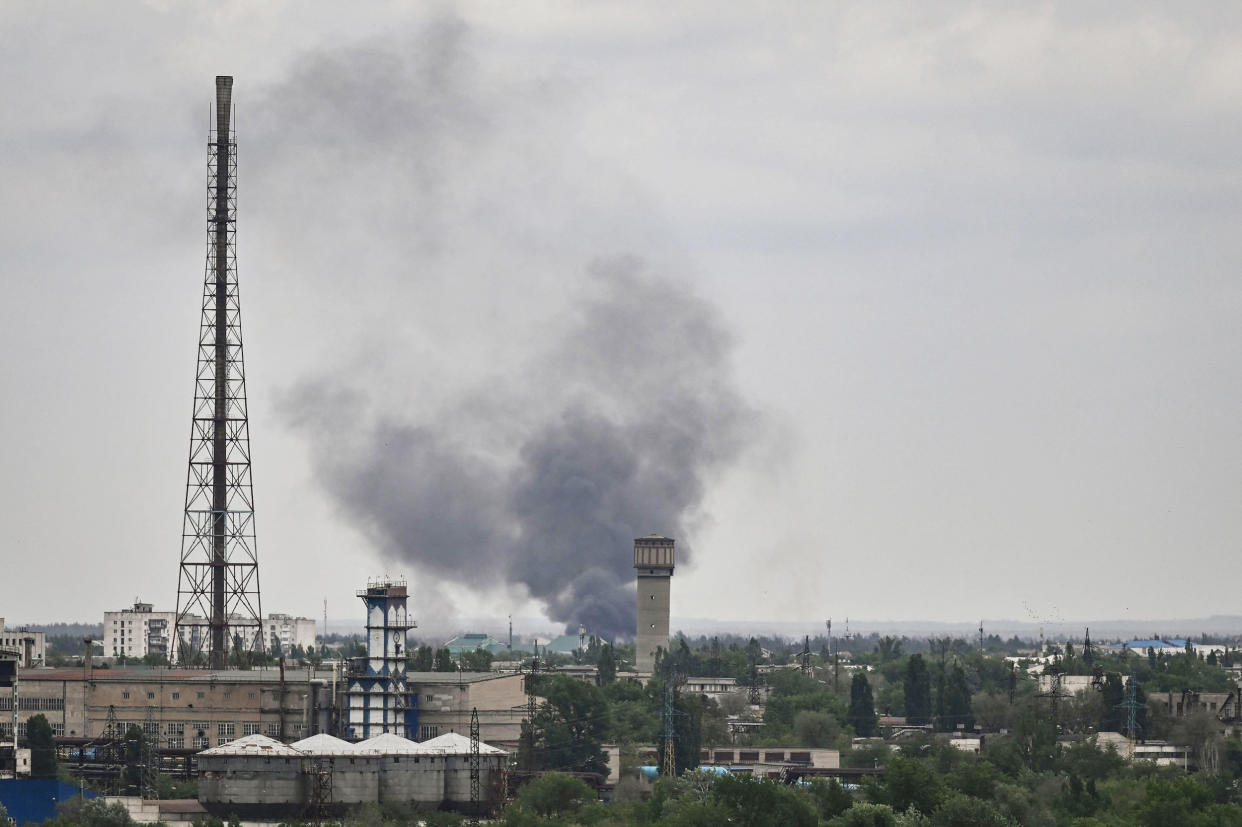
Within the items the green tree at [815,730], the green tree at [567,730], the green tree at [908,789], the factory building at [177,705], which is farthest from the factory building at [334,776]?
the green tree at [815,730]

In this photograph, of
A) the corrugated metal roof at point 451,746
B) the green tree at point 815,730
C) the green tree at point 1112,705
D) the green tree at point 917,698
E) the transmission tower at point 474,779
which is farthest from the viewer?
the green tree at point 917,698

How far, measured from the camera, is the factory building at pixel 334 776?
10719 centimetres

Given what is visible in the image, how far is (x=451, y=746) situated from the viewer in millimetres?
112312

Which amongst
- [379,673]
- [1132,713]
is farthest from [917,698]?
[379,673]

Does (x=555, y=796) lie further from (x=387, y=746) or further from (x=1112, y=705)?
(x=1112, y=705)

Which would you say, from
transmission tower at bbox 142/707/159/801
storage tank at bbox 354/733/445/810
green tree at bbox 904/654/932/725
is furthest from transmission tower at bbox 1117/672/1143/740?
transmission tower at bbox 142/707/159/801

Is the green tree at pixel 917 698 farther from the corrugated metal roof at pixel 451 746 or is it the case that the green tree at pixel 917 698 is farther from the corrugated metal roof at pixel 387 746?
the corrugated metal roof at pixel 387 746

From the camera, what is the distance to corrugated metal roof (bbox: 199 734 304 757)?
356 ft

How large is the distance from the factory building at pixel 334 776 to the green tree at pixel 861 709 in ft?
156

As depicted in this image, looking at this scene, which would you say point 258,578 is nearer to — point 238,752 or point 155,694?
point 155,694

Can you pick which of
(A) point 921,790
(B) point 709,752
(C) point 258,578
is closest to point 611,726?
(B) point 709,752

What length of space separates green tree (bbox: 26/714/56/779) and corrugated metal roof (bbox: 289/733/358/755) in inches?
464

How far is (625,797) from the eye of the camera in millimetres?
115438

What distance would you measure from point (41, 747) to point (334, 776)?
53.5 ft
